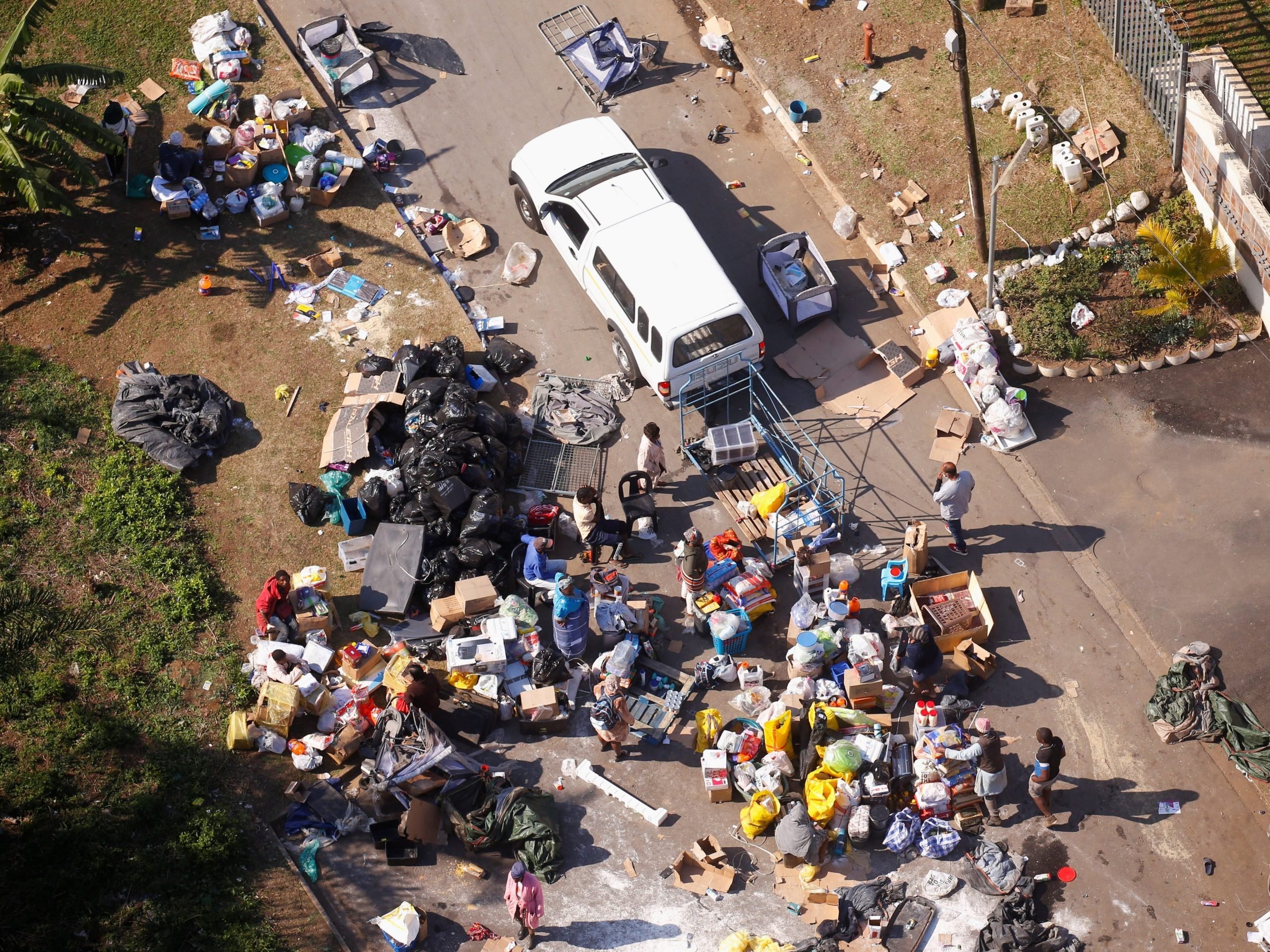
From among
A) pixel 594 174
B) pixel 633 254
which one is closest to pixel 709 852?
pixel 633 254

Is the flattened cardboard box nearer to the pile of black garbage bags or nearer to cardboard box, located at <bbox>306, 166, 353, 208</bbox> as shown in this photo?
the pile of black garbage bags

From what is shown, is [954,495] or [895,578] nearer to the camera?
[954,495]

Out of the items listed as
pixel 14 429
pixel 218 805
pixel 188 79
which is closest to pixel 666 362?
pixel 218 805

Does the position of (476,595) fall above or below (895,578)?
above

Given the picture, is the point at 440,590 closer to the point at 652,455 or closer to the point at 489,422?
the point at 489,422

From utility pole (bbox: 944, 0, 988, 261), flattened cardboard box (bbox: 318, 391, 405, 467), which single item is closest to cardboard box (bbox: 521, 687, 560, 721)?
flattened cardboard box (bbox: 318, 391, 405, 467)

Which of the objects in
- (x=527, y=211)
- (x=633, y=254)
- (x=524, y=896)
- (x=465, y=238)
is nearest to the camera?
(x=524, y=896)

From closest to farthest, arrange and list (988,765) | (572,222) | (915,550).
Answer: (988,765), (915,550), (572,222)
